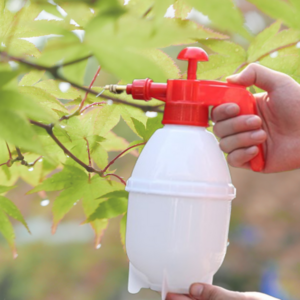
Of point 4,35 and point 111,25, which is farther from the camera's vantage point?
point 4,35

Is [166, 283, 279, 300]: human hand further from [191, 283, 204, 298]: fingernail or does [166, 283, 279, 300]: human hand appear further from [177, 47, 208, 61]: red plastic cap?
[177, 47, 208, 61]: red plastic cap

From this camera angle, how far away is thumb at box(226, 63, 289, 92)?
366 millimetres

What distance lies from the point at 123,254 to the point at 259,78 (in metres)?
1.83

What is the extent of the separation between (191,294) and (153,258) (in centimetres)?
5

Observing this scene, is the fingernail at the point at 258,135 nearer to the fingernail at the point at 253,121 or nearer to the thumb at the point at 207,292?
the fingernail at the point at 253,121

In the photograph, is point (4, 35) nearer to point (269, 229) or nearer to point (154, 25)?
point (154, 25)

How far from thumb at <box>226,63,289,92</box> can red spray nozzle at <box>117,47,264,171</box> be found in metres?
0.02

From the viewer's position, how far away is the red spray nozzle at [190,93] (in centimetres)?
33

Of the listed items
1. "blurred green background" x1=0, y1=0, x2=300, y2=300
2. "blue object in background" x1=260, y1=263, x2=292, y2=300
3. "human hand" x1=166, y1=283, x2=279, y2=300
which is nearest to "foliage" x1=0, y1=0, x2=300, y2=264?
"human hand" x1=166, y1=283, x2=279, y2=300

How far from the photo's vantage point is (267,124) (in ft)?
1.37

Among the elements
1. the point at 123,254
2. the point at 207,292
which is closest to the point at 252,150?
the point at 207,292

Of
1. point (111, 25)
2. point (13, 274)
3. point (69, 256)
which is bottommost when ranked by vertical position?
point (13, 274)

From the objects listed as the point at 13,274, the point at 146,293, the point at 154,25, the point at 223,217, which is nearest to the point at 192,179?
the point at 223,217

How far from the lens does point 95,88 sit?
427 mm
